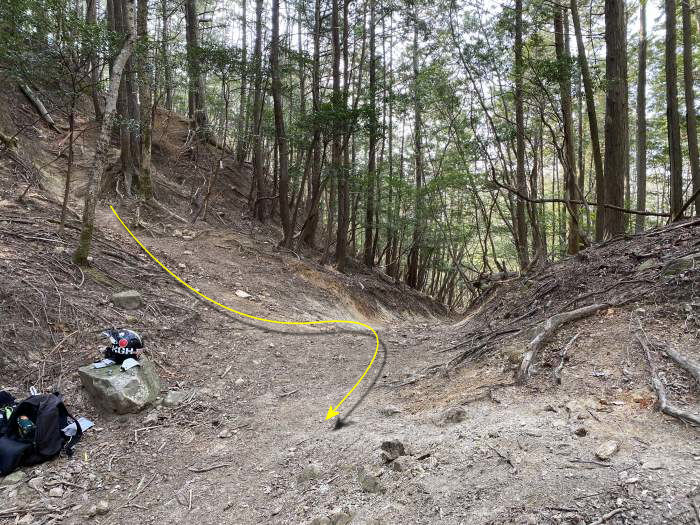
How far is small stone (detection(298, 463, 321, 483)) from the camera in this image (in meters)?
3.02

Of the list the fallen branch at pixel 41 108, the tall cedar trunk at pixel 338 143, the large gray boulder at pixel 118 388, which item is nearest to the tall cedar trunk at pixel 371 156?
the tall cedar trunk at pixel 338 143

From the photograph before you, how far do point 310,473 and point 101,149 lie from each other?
531 cm

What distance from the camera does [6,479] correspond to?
10.7 ft

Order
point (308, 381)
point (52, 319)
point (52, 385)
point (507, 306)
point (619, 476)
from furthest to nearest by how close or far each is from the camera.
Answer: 1. point (507, 306)
2. point (308, 381)
3. point (52, 319)
4. point (52, 385)
5. point (619, 476)

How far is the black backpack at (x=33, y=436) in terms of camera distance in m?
3.35

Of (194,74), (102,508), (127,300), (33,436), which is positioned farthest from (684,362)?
(194,74)

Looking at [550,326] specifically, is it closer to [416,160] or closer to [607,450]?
[607,450]

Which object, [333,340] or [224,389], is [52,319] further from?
[333,340]

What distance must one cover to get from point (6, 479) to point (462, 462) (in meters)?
3.43

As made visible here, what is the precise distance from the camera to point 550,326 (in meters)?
4.14

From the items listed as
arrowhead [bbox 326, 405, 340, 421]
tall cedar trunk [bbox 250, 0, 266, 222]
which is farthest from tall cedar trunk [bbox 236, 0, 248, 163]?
arrowhead [bbox 326, 405, 340, 421]

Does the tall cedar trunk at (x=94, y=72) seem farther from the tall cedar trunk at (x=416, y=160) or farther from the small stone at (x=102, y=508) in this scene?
the tall cedar trunk at (x=416, y=160)

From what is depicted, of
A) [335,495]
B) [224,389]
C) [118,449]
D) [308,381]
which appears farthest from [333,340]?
[335,495]

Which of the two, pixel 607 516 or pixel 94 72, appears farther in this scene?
pixel 94 72
